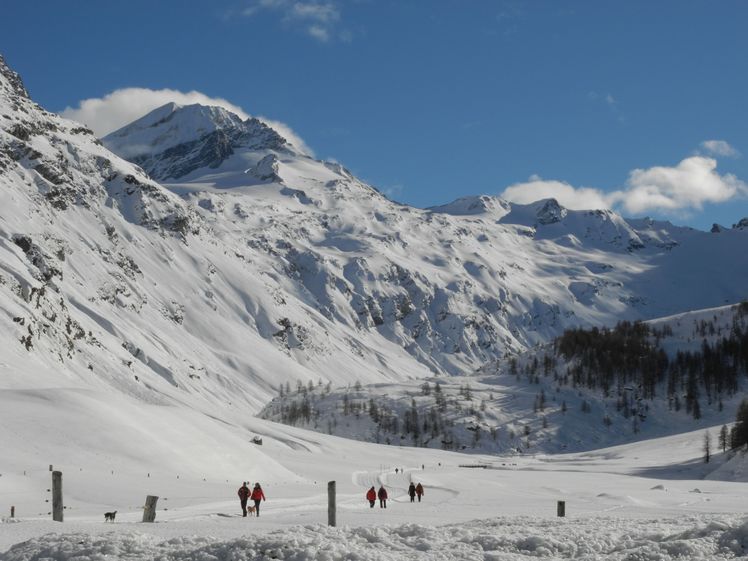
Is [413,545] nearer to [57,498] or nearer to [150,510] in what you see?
[150,510]

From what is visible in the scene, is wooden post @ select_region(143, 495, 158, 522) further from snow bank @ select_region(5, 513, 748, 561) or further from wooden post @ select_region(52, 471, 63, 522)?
snow bank @ select_region(5, 513, 748, 561)

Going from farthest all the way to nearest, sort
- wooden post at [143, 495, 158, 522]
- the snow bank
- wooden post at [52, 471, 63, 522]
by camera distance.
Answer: wooden post at [143, 495, 158, 522] → wooden post at [52, 471, 63, 522] → the snow bank

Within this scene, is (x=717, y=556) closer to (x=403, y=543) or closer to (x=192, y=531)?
(x=403, y=543)

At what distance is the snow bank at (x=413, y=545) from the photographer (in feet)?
70.5

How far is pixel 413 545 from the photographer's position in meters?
24.1

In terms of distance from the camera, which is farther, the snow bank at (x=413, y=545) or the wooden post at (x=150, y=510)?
the wooden post at (x=150, y=510)

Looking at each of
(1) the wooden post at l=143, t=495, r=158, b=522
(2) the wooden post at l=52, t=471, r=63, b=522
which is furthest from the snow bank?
(2) the wooden post at l=52, t=471, r=63, b=522

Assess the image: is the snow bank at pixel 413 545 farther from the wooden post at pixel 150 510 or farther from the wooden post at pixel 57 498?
the wooden post at pixel 57 498

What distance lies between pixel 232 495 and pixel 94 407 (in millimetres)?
20050

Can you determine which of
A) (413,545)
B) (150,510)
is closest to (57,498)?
(150,510)

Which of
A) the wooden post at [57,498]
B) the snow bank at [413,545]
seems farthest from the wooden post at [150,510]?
the snow bank at [413,545]

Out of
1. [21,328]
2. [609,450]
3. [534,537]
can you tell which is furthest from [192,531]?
[21,328]

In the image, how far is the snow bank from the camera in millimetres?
21500

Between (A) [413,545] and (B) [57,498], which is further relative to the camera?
(B) [57,498]
